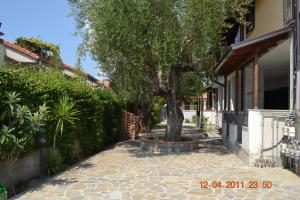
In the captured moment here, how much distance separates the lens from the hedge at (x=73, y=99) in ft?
27.1

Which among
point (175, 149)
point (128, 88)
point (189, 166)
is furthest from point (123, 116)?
point (189, 166)

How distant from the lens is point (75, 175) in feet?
30.8

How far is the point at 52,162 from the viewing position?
31.8 feet

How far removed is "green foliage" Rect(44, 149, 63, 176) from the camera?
9594 mm

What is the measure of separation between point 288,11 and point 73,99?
7.67 meters

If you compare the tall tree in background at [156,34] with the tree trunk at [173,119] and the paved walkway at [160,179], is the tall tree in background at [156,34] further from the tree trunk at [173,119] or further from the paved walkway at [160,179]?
the paved walkway at [160,179]

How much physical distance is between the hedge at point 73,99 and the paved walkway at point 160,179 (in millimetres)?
935

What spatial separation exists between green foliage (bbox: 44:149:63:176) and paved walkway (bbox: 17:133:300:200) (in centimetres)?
35

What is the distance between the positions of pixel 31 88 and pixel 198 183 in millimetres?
4721

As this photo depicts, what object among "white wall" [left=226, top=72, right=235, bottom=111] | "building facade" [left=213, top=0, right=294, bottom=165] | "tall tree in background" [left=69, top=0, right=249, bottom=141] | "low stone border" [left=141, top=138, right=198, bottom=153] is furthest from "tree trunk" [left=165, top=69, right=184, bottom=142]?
"white wall" [left=226, top=72, right=235, bottom=111]

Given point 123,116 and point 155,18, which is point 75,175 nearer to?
point 155,18

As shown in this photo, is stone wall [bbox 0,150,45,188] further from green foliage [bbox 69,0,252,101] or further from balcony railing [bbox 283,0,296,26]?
balcony railing [bbox 283,0,296,26]

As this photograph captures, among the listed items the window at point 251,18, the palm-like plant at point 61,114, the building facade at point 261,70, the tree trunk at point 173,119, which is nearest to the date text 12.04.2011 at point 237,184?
the building facade at point 261,70

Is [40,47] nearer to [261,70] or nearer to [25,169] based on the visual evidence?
[261,70]
